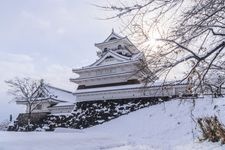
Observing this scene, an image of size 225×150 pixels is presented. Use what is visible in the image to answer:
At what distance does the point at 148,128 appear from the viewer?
2050cm

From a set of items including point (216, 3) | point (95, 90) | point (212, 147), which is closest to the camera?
point (216, 3)

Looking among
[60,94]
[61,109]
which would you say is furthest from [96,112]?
[60,94]

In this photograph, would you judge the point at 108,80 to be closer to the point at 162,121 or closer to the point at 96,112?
the point at 96,112

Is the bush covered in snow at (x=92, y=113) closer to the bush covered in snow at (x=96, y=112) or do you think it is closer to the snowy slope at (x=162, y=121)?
the bush covered in snow at (x=96, y=112)

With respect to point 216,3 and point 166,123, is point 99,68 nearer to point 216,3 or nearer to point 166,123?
point 166,123

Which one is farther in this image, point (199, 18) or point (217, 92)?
point (217, 92)

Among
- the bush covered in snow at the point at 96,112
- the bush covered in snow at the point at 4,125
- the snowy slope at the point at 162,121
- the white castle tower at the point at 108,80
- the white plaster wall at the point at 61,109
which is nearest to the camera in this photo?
the snowy slope at the point at 162,121

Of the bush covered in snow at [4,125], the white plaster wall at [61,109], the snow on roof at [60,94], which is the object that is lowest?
the bush covered in snow at [4,125]

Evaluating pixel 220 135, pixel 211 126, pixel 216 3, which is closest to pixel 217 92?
pixel 216 3

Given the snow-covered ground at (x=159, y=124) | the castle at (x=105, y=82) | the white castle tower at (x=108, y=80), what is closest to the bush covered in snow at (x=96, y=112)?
the castle at (x=105, y=82)

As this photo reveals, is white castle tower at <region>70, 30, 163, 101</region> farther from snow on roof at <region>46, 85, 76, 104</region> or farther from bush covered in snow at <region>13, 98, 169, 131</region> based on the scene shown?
snow on roof at <region>46, 85, 76, 104</region>

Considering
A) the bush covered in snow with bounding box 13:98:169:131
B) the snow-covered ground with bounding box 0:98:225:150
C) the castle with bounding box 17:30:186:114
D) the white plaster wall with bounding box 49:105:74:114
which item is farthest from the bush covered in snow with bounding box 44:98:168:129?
the white plaster wall with bounding box 49:105:74:114

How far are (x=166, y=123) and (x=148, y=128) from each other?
51.8 inches

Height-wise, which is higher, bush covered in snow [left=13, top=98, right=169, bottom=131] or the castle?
the castle
